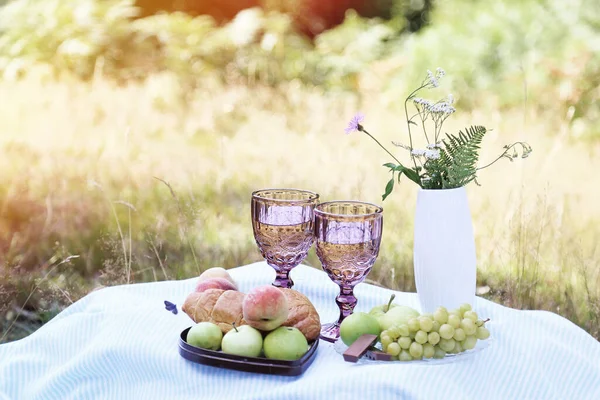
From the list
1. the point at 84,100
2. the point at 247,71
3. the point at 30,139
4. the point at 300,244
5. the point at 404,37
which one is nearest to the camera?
the point at 300,244

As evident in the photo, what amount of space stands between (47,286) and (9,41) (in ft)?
8.85

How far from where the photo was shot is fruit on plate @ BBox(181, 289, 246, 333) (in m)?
1.37

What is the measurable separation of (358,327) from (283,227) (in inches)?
11.9

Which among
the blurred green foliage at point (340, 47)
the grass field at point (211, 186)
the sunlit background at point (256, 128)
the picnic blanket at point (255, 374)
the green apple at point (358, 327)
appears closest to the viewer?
the picnic blanket at point (255, 374)

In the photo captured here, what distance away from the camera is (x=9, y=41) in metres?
5.14

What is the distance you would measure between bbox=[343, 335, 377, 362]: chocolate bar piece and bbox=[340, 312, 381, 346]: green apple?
3 cm

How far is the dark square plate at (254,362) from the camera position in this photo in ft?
4.27

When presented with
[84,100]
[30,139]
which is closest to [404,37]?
[84,100]

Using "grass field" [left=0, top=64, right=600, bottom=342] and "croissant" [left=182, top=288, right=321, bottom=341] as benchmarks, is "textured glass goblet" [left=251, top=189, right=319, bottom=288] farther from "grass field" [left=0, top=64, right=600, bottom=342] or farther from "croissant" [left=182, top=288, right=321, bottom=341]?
"grass field" [left=0, top=64, right=600, bottom=342]

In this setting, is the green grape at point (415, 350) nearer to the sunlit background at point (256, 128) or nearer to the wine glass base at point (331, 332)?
the wine glass base at point (331, 332)

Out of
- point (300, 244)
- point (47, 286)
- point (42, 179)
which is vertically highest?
point (300, 244)

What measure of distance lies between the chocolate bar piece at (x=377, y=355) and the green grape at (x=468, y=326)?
15 centimetres

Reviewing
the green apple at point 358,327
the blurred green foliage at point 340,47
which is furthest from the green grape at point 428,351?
the blurred green foliage at point 340,47

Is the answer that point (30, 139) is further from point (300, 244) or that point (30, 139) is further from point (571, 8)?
point (571, 8)
